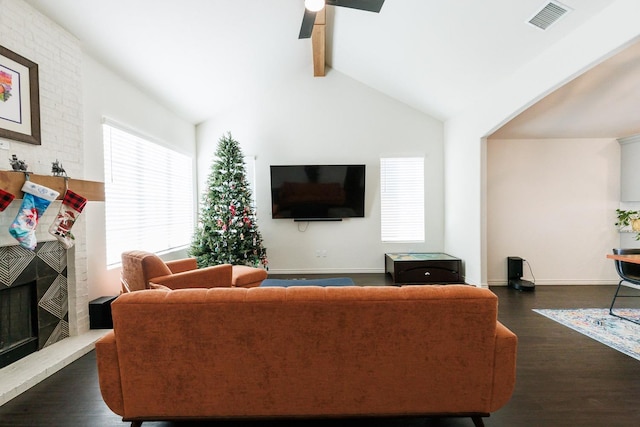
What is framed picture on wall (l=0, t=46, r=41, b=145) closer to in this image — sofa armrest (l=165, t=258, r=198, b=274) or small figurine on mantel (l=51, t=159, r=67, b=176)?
small figurine on mantel (l=51, t=159, r=67, b=176)

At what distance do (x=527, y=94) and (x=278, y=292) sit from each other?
11.4 feet

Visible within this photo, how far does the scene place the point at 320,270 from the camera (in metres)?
5.51

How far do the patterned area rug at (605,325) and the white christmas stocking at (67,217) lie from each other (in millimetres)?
4986

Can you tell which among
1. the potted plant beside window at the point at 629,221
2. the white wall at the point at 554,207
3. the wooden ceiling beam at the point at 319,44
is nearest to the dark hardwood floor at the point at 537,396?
the white wall at the point at 554,207

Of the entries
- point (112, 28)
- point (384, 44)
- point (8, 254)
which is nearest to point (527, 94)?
point (384, 44)

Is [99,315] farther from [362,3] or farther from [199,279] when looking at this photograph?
[362,3]

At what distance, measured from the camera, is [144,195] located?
4008mm

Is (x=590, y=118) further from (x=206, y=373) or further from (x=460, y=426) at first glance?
(x=206, y=373)

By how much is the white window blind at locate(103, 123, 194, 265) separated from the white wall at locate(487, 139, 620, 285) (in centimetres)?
510

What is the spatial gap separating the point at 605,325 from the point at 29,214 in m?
5.48

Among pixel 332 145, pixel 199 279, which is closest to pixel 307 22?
pixel 199 279

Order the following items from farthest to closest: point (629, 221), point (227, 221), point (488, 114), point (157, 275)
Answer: point (227, 221) → point (629, 221) → point (488, 114) → point (157, 275)

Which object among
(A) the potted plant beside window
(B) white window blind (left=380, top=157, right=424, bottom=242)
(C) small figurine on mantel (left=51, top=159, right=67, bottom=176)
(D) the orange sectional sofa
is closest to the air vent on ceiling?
(D) the orange sectional sofa

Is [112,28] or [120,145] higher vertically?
[112,28]
